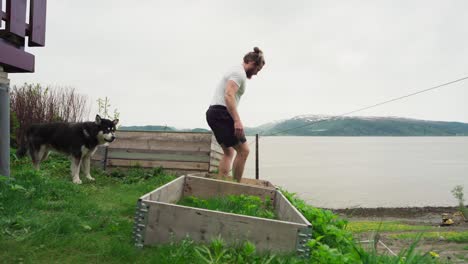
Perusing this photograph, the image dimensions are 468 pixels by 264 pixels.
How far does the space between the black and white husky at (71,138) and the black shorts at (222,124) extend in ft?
10.2

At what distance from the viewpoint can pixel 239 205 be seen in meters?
3.71

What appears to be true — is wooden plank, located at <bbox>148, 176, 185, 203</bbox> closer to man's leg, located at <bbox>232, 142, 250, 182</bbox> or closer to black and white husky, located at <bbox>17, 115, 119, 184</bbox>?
man's leg, located at <bbox>232, 142, 250, 182</bbox>

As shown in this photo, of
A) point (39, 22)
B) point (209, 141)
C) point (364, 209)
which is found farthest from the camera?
point (364, 209)

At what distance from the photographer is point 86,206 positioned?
373 centimetres

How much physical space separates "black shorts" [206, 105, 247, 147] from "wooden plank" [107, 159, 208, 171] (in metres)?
3.29

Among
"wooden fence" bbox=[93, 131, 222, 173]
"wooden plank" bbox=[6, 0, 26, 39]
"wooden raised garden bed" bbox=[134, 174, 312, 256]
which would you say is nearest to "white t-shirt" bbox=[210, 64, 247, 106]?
"wooden raised garden bed" bbox=[134, 174, 312, 256]

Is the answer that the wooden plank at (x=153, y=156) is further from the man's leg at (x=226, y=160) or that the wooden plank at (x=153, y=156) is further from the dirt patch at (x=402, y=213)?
the dirt patch at (x=402, y=213)

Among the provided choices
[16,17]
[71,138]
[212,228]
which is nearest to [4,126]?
[16,17]

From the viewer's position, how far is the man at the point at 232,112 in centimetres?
438

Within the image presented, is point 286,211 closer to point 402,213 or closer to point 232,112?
point 232,112

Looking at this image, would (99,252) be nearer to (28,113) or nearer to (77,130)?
(77,130)

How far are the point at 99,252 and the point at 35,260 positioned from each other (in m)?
0.38

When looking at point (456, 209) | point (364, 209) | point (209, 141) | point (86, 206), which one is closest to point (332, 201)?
point (364, 209)

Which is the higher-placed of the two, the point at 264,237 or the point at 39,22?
the point at 39,22
